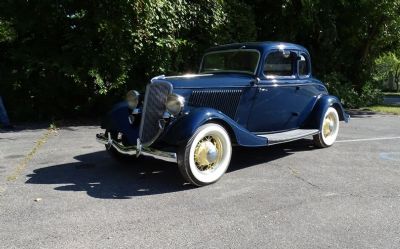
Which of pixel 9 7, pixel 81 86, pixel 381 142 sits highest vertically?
pixel 9 7

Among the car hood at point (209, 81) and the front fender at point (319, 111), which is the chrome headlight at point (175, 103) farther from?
the front fender at point (319, 111)

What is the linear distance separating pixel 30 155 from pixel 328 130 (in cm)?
521

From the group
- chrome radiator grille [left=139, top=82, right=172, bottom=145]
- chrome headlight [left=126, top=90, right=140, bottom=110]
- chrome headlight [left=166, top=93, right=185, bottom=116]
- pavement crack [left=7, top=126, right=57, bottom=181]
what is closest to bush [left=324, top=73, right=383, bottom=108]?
pavement crack [left=7, top=126, right=57, bottom=181]

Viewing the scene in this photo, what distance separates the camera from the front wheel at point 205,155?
16.5 feet

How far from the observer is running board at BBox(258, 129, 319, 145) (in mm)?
6250

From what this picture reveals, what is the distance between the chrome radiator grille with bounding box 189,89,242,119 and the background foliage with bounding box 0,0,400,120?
4.93m

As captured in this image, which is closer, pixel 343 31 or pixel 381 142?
pixel 381 142

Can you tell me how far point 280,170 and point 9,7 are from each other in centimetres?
806

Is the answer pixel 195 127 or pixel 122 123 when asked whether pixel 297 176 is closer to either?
pixel 195 127

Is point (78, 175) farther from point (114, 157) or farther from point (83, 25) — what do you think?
point (83, 25)

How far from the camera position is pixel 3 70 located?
11.3 metres

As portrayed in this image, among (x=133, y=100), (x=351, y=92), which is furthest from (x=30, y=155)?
(x=351, y=92)

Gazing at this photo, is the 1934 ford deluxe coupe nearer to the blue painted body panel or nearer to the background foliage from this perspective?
the blue painted body panel

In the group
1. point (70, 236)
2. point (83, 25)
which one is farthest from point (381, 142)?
point (83, 25)
